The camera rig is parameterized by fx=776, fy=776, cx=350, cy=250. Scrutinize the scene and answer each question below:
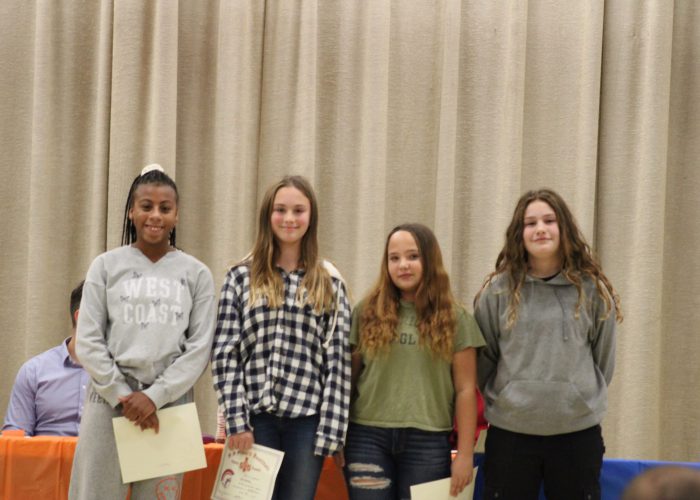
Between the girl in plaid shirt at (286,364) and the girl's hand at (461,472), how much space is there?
405 mm

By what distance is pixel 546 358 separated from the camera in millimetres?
2678

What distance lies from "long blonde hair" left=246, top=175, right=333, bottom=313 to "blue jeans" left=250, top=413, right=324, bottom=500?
0.39 m

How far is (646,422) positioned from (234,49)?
10.3 feet

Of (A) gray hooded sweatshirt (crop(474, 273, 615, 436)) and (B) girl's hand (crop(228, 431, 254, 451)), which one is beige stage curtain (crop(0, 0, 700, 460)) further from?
(B) girl's hand (crop(228, 431, 254, 451))

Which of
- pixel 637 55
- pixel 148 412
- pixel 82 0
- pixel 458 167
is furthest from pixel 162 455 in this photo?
pixel 637 55

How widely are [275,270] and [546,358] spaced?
101cm

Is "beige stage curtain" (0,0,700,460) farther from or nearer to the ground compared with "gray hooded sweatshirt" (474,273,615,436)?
farther from the ground

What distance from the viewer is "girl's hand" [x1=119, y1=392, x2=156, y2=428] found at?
8.38 feet

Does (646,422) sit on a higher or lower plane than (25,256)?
lower

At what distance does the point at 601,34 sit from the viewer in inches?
173

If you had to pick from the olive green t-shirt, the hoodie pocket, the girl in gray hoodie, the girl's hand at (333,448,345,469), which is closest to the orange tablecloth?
the girl's hand at (333,448,345,469)

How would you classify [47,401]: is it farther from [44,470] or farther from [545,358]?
[545,358]

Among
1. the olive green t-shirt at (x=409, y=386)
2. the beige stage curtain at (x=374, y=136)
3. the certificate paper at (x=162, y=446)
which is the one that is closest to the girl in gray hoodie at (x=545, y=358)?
the olive green t-shirt at (x=409, y=386)

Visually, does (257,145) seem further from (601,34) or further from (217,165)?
(601,34)
